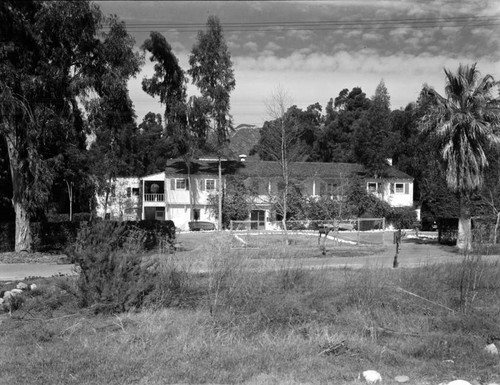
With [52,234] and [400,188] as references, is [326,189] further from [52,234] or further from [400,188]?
[52,234]

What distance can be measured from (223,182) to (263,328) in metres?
49.5

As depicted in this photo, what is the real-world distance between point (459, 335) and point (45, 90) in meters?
19.5

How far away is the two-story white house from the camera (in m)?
55.8

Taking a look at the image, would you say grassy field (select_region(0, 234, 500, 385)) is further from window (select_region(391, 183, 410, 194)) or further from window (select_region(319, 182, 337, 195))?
window (select_region(391, 183, 410, 194))

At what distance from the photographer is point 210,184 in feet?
188

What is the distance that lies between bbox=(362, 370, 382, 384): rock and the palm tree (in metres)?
22.0

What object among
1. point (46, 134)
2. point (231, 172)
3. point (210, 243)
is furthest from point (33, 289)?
point (231, 172)

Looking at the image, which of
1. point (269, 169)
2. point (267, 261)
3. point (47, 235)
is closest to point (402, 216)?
point (269, 169)

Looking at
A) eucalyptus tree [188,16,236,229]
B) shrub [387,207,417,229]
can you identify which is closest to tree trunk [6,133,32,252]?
eucalyptus tree [188,16,236,229]

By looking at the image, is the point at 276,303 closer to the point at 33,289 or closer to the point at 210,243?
the point at 210,243

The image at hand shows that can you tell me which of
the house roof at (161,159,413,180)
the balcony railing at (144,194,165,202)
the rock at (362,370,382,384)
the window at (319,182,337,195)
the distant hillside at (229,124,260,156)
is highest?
the distant hillside at (229,124,260,156)

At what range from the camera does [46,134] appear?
21922mm

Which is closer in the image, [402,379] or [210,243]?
[402,379]

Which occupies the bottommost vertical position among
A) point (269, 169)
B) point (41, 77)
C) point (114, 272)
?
point (114, 272)
